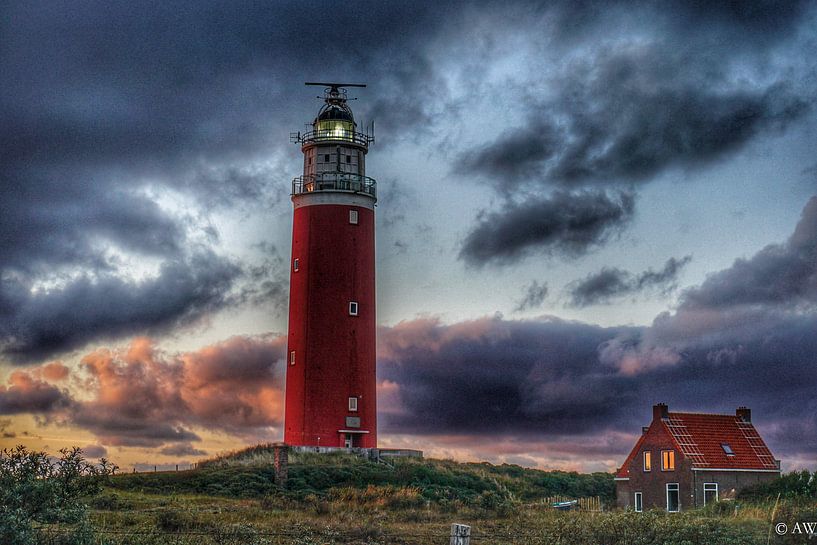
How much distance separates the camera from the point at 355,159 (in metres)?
50.1

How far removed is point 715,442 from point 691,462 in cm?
255

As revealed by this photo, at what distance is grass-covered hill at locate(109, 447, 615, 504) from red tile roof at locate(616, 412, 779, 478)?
743 centimetres

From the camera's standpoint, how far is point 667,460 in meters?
44.9

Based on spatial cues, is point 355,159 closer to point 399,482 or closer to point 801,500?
point 399,482

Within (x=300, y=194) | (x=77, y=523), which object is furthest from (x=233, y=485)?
(x=77, y=523)

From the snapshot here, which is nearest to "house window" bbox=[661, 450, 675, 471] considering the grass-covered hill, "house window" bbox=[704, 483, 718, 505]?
"house window" bbox=[704, 483, 718, 505]

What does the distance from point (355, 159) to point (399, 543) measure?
27.0 m

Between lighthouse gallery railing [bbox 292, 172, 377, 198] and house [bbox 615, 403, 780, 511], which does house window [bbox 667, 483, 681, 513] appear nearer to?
house [bbox 615, 403, 780, 511]

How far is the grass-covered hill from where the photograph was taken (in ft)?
131

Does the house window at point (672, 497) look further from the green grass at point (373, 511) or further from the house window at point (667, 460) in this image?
the green grass at point (373, 511)

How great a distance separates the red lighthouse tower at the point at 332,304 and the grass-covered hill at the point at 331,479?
2181 millimetres

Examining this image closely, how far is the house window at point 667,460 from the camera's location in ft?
146

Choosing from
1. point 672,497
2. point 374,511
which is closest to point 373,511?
point 374,511

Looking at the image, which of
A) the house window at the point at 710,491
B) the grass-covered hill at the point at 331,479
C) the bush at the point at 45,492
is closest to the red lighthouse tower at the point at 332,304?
the grass-covered hill at the point at 331,479
